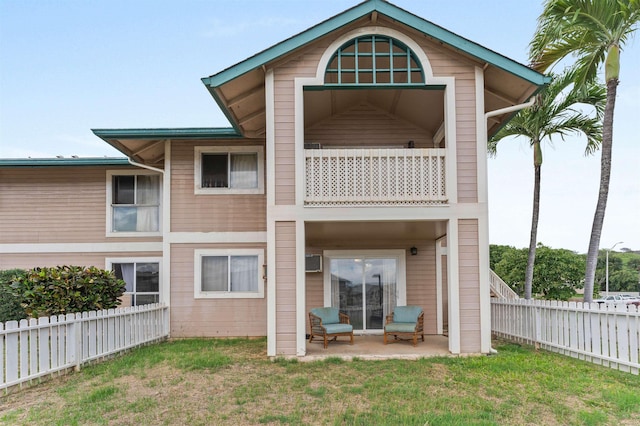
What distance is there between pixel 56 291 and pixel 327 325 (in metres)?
5.31

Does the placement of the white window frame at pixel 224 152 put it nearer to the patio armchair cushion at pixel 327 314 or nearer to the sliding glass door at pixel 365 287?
the sliding glass door at pixel 365 287

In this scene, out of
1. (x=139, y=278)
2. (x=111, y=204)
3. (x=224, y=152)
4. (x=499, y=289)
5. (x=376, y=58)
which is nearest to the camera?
(x=376, y=58)

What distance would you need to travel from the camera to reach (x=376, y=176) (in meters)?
9.48

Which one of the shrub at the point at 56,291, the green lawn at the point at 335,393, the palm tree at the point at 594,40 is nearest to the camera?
the green lawn at the point at 335,393

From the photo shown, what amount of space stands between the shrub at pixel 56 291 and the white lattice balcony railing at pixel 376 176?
14.7 feet

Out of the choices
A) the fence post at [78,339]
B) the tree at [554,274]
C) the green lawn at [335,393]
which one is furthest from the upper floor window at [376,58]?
the tree at [554,274]

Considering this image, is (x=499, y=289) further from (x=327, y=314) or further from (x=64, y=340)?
(x=64, y=340)

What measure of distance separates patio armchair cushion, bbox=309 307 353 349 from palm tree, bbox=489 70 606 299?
22.5 ft

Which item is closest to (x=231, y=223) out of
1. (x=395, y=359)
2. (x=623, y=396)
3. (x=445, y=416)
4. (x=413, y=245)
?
(x=413, y=245)

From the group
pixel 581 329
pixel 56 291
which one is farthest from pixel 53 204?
pixel 581 329

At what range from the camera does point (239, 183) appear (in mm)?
12375

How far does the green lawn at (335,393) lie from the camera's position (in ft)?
19.1

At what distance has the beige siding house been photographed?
9.21 metres

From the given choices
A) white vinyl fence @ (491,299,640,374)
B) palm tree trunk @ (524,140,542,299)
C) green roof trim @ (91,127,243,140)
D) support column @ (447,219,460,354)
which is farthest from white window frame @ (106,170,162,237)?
palm tree trunk @ (524,140,542,299)
